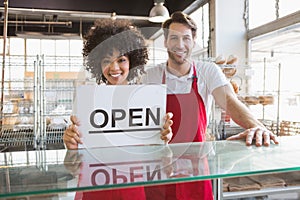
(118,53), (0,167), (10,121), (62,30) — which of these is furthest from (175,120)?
(62,30)

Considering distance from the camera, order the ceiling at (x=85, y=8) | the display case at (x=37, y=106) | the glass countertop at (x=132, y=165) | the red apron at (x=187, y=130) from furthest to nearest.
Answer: the ceiling at (x=85, y=8), the display case at (x=37, y=106), the red apron at (x=187, y=130), the glass countertop at (x=132, y=165)

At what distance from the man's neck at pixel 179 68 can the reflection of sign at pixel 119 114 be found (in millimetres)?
535

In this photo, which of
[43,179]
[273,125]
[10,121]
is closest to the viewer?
[43,179]

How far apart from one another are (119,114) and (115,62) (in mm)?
194

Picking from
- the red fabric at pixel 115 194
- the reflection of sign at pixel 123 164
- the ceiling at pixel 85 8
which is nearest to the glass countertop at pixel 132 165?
the reflection of sign at pixel 123 164

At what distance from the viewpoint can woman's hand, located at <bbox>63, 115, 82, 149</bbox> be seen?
2.29 ft

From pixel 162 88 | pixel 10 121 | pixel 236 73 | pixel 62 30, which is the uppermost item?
pixel 62 30

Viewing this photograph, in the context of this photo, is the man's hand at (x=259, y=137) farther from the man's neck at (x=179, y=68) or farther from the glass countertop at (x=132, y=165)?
the man's neck at (x=179, y=68)

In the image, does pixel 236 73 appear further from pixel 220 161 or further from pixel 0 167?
pixel 0 167

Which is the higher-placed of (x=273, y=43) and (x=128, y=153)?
(x=273, y=43)

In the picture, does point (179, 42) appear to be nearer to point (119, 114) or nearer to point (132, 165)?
point (119, 114)

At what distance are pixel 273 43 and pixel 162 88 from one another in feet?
9.16

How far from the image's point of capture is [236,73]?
2.65 metres

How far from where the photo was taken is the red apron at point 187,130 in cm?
96
